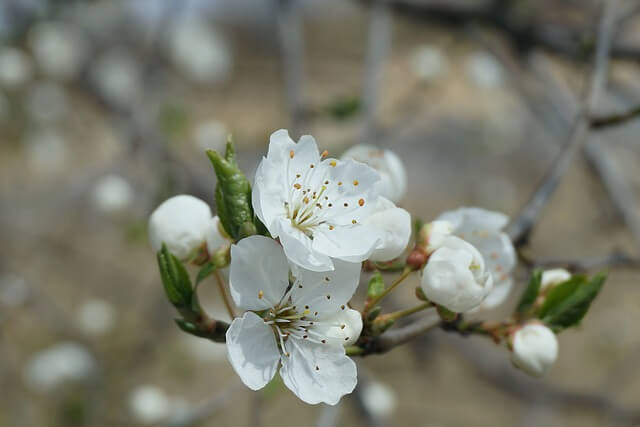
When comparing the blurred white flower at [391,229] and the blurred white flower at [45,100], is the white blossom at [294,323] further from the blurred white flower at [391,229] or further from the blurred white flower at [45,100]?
the blurred white flower at [45,100]

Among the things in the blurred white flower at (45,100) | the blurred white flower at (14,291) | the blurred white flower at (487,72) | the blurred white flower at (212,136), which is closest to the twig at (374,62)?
the blurred white flower at (487,72)

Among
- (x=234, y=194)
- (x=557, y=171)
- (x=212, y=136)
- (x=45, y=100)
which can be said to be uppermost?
(x=234, y=194)

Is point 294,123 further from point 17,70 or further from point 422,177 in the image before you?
point 422,177

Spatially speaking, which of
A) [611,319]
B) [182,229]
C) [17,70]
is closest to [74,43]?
[17,70]

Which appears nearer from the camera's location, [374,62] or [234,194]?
[234,194]

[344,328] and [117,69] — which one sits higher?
[344,328]

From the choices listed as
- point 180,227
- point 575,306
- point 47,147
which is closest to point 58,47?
point 47,147

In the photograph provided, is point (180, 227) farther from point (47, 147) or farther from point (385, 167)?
point (47, 147)
